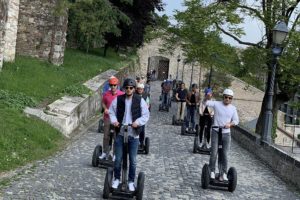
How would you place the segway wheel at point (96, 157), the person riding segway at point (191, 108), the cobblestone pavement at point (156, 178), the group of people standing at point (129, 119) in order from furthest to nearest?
the person riding segway at point (191, 108) → the segway wheel at point (96, 157) → the cobblestone pavement at point (156, 178) → the group of people standing at point (129, 119)

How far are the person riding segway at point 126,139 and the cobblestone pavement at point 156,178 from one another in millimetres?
385

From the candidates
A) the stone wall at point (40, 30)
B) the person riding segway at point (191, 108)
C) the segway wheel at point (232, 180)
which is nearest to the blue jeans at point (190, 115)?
the person riding segway at point (191, 108)

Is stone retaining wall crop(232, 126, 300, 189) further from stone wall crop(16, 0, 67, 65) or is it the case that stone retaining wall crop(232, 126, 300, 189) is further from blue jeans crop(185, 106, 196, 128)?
stone wall crop(16, 0, 67, 65)

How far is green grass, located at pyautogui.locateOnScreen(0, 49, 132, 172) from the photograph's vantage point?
977 cm

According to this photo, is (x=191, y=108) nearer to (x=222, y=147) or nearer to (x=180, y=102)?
(x=180, y=102)

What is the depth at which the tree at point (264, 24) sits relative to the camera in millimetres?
19969

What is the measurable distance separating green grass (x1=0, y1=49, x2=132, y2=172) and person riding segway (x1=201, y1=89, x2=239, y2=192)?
11.2ft

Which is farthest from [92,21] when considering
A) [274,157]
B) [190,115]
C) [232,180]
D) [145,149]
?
[232,180]

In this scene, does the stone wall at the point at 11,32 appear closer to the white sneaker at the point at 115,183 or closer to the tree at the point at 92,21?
the tree at the point at 92,21

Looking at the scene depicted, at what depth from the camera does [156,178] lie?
9.74 metres

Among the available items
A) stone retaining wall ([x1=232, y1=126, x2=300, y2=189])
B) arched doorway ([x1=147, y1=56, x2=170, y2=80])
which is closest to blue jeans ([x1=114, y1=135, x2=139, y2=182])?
stone retaining wall ([x1=232, y1=126, x2=300, y2=189])

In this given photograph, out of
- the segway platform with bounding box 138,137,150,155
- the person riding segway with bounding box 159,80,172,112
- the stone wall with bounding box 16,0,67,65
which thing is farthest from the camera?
the person riding segway with bounding box 159,80,172,112

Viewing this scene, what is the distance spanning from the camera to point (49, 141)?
11359 millimetres

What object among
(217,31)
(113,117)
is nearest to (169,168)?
(113,117)
